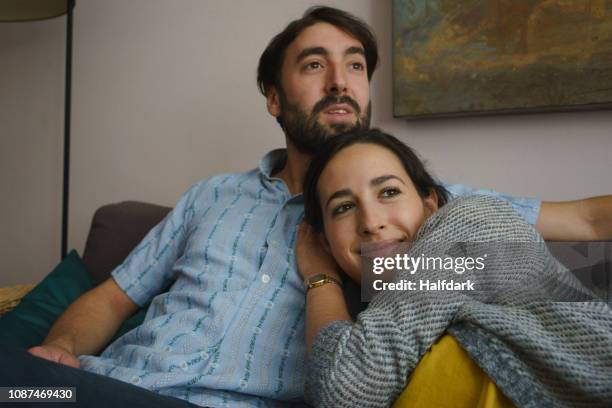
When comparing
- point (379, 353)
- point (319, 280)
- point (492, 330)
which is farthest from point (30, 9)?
point (492, 330)

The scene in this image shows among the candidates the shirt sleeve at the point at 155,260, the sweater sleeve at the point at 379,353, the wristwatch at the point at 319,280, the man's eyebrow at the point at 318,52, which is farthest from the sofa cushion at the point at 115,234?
the sweater sleeve at the point at 379,353

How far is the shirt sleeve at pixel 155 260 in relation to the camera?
4.34 feet

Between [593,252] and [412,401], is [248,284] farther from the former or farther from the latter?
[593,252]

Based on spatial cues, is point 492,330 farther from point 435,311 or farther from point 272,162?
point 272,162

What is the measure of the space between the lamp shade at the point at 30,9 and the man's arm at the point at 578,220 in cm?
200

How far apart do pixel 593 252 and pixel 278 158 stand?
843 millimetres

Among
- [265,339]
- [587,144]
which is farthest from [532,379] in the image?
[587,144]

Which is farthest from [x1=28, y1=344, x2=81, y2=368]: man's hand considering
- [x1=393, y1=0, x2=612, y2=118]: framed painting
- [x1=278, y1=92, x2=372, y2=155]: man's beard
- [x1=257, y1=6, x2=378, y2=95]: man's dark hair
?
[x1=393, y1=0, x2=612, y2=118]: framed painting

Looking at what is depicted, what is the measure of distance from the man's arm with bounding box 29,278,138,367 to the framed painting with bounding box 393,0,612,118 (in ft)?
3.30

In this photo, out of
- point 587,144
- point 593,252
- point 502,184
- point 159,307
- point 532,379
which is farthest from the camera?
point 502,184

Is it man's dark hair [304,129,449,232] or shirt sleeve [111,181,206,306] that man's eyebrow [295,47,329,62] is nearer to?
man's dark hair [304,129,449,232]

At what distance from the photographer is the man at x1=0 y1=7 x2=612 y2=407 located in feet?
3.23

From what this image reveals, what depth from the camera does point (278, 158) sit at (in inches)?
58.0

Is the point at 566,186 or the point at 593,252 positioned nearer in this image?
the point at 593,252
